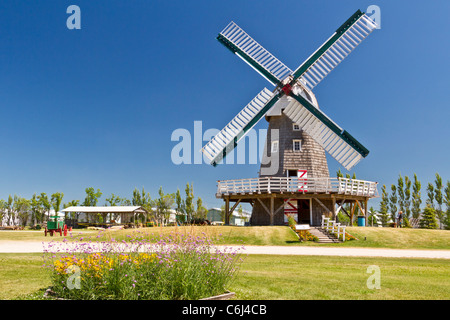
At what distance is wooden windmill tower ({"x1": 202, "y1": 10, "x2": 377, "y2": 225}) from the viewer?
87.4ft

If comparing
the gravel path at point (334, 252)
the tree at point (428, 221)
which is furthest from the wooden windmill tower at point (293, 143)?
the tree at point (428, 221)

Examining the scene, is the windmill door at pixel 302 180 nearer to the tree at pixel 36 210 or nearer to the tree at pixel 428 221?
the tree at pixel 428 221

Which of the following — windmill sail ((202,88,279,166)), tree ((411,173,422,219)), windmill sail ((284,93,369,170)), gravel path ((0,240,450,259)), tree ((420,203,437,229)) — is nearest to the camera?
gravel path ((0,240,450,259))

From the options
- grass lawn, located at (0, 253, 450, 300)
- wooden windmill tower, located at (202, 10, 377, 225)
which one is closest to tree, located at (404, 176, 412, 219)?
wooden windmill tower, located at (202, 10, 377, 225)

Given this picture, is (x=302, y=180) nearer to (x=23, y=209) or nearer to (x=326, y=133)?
(x=326, y=133)

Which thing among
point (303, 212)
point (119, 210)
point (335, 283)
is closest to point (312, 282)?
point (335, 283)

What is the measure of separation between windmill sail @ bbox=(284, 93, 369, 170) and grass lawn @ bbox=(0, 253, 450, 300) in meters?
14.1

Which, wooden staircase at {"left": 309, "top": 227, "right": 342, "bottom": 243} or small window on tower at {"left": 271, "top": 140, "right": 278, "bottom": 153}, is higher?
small window on tower at {"left": 271, "top": 140, "right": 278, "bottom": 153}

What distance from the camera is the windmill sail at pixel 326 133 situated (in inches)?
1010

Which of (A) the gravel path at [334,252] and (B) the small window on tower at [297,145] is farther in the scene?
(B) the small window on tower at [297,145]

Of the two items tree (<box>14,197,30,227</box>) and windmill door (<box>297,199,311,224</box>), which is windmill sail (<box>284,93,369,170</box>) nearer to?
windmill door (<box>297,199,311,224</box>)

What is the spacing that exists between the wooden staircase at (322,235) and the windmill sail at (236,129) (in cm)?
873

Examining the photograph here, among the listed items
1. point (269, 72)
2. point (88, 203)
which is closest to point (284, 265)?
point (269, 72)
